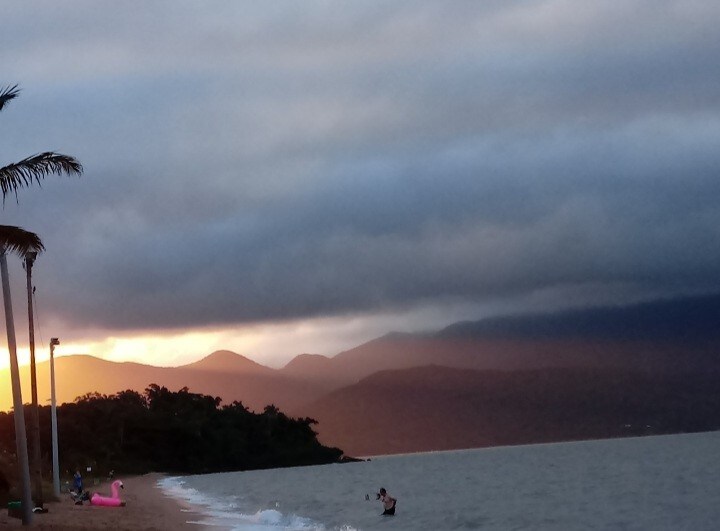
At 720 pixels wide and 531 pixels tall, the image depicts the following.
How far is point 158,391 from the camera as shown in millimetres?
172125

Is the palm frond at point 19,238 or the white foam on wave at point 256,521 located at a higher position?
the palm frond at point 19,238

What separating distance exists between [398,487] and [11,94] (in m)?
69.8

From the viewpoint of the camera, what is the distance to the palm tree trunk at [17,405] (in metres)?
27.8

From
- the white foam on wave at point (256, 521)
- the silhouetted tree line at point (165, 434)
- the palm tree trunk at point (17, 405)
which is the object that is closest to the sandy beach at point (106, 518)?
the palm tree trunk at point (17, 405)

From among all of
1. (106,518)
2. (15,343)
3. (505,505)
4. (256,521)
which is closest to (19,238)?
(15,343)

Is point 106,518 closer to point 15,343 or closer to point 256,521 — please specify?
point 256,521

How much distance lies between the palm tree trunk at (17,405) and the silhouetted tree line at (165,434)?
88105 millimetres

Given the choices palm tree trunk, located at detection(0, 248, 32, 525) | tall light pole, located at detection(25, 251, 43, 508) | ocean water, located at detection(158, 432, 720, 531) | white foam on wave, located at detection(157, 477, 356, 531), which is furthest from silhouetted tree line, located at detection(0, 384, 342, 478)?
palm tree trunk, located at detection(0, 248, 32, 525)

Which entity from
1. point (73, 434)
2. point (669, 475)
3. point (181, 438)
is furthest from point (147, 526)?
point (181, 438)

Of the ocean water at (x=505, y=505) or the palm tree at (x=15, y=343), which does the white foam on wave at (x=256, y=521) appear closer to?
the ocean water at (x=505, y=505)

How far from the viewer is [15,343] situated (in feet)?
92.3

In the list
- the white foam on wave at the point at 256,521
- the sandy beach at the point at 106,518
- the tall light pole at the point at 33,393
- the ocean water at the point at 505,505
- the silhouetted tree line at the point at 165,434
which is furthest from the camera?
the silhouetted tree line at the point at 165,434

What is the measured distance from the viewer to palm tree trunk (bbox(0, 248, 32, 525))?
27.8 m

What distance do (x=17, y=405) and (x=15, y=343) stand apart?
1774 millimetres
